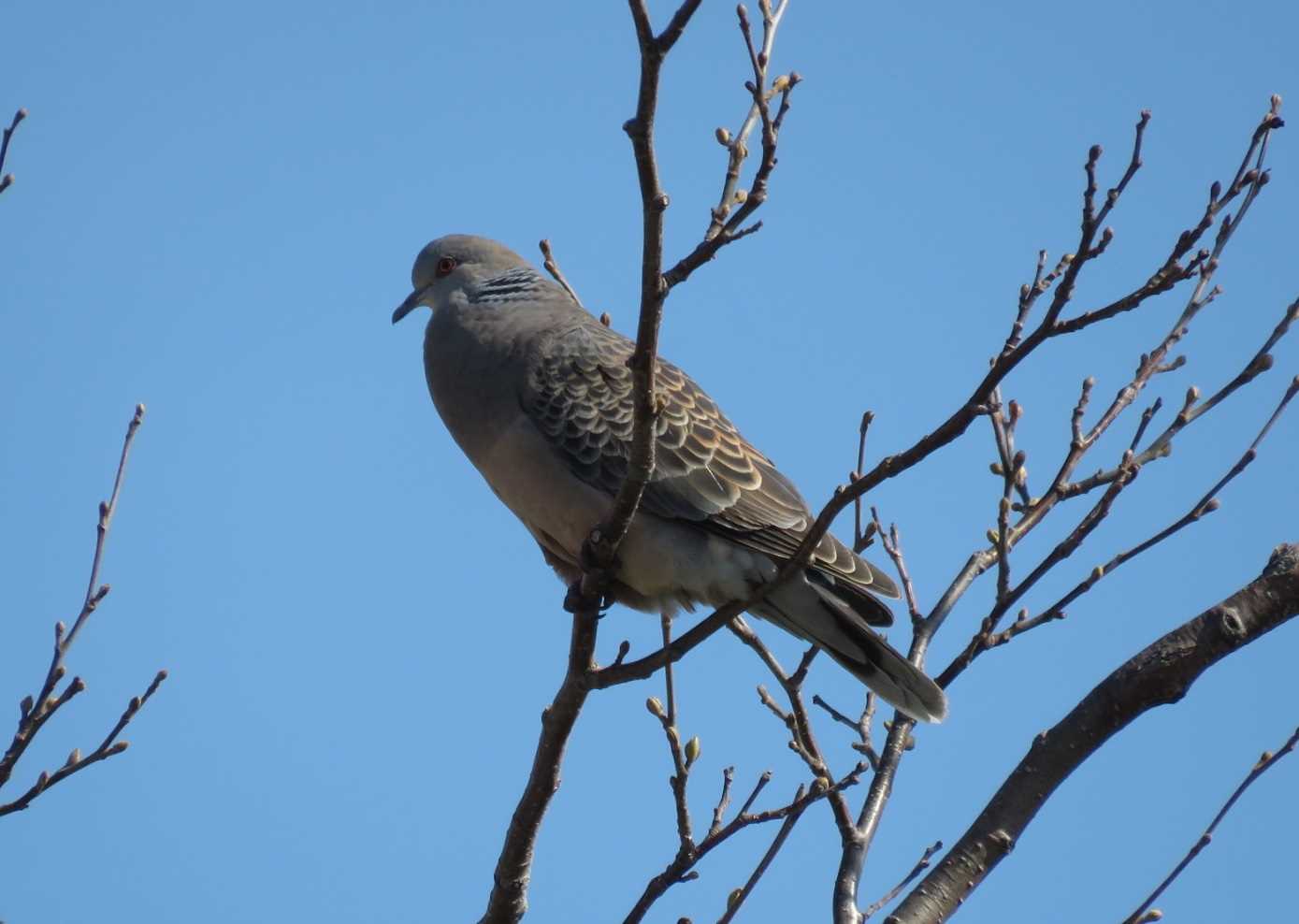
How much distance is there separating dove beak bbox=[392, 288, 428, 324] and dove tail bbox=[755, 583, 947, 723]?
7.74ft

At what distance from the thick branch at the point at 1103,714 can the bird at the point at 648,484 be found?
98cm

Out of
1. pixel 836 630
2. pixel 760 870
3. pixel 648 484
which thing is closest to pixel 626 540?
pixel 648 484

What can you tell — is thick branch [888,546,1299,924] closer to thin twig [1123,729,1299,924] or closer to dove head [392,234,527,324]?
thin twig [1123,729,1299,924]

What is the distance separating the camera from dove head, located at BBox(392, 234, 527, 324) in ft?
19.4

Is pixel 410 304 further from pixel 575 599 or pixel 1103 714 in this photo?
pixel 1103 714

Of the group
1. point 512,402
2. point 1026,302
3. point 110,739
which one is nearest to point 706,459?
point 512,402

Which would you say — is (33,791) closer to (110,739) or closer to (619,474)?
(110,739)

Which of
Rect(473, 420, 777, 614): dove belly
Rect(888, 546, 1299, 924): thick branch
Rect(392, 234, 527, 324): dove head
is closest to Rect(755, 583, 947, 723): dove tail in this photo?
Rect(473, 420, 777, 614): dove belly

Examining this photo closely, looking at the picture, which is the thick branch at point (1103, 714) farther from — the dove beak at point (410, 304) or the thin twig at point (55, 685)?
Result: the dove beak at point (410, 304)

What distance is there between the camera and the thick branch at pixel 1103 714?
3133mm

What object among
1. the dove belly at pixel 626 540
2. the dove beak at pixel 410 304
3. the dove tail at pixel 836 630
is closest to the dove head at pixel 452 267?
the dove beak at pixel 410 304

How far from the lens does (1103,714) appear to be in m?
3.17

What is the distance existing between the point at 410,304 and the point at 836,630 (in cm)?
262

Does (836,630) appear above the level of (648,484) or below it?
below
